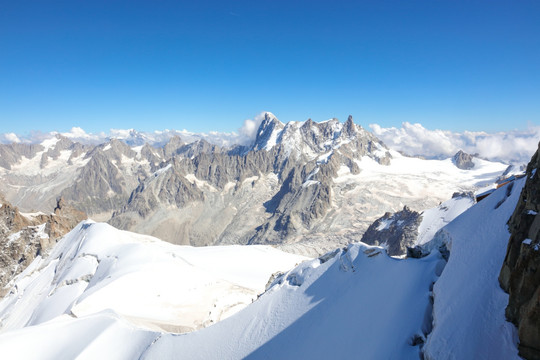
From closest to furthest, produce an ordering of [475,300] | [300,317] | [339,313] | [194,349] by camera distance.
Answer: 1. [475,300]
2. [339,313]
3. [300,317]
4. [194,349]

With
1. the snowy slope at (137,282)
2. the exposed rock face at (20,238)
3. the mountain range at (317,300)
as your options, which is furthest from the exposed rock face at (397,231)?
the exposed rock face at (20,238)

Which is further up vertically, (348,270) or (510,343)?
(510,343)

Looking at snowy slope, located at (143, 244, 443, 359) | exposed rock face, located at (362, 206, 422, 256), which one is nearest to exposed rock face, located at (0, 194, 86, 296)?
snowy slope, located at (143, 244, 443, 359)

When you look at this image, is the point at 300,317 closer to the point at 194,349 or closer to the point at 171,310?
the point at 194,349

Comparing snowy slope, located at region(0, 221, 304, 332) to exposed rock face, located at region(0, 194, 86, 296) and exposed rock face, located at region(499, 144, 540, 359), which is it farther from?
exposed rock face, located at region(499, 144, 540, 359)

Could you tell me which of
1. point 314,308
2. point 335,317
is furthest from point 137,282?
point 335,317

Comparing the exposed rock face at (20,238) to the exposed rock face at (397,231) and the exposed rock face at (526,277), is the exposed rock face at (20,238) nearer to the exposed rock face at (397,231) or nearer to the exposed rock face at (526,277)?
the exposed rock face at (526,277)

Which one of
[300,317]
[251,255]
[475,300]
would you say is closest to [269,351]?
[300,317]
